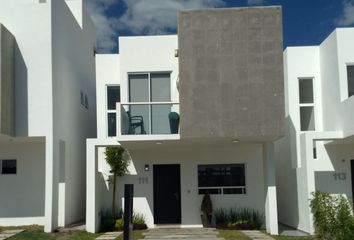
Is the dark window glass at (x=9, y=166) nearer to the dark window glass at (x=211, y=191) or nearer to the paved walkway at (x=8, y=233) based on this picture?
the paved walkway at (x=8, y=233)

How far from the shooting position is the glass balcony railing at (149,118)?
16.1m

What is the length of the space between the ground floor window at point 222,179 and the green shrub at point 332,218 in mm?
5209

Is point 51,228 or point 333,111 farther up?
point 333,111

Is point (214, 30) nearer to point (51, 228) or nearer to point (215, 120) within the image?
point (215, 120)

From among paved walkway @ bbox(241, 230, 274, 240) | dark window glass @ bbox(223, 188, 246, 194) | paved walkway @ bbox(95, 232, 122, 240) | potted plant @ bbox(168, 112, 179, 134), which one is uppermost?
potted plant @ bbox(168, 112, 179, 134)

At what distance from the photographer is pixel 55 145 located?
1703 cm

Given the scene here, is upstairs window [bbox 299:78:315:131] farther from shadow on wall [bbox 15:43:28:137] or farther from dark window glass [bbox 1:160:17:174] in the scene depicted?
dark window glass [bbox 1:160:17:174]

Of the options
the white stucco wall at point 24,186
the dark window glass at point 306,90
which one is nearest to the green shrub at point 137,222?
the white stucco wall at point 24,186

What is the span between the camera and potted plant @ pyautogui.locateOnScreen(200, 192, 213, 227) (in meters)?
18.3

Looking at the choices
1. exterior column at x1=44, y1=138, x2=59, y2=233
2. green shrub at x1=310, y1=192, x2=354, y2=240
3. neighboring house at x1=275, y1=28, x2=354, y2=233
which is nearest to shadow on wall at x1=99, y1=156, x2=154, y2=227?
exterior column at x1=44, y1=138, x2=59, y2=233

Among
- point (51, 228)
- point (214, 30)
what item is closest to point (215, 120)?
point (214, 30)

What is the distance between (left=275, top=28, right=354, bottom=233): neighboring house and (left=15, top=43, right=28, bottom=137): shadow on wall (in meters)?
9.56

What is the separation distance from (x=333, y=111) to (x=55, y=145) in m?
Answer: 9.91

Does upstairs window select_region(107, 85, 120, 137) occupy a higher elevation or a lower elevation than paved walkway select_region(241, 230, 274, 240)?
higher
